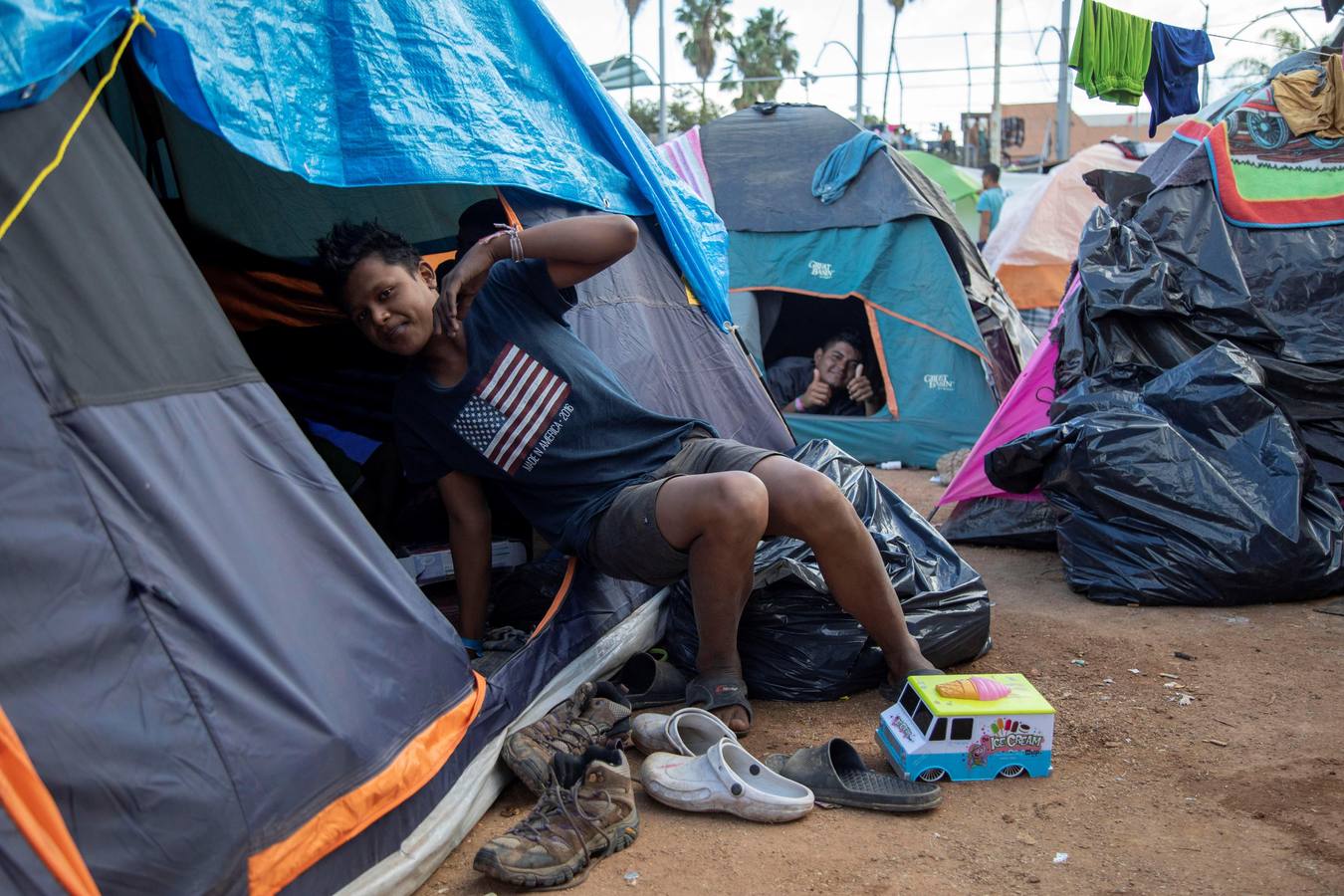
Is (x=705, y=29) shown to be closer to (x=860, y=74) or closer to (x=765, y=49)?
(x=765, y=49)

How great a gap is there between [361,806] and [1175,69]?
6.90 meters

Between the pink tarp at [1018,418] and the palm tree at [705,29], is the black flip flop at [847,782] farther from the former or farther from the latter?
the palm tree at [705,29]

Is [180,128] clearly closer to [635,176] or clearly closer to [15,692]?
[635,176]

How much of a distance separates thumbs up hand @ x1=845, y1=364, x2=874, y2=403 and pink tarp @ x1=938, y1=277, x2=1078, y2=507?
1871mm

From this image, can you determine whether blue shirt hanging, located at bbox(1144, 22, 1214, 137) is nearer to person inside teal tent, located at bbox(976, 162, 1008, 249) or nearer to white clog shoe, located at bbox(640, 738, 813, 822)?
person inside teal tent, located at bbox(976, 162, 1008, 249)

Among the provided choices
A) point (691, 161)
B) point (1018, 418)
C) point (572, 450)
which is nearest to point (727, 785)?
point (572, 450)

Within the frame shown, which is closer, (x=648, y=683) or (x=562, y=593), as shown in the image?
(x=562, y=593)

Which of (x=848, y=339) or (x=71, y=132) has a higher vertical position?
(x=71, y=132)

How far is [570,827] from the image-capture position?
2.18 metres

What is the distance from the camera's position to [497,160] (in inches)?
119

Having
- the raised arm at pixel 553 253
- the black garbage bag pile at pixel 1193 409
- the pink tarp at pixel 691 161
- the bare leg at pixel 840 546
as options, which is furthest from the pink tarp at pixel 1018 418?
the pink tarp at pixel 691 161

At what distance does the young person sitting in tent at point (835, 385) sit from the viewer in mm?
6797

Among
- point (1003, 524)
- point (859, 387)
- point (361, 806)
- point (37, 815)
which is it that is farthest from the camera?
point (859, 387)

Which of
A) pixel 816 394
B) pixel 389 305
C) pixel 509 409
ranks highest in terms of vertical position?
pixel 389 305
